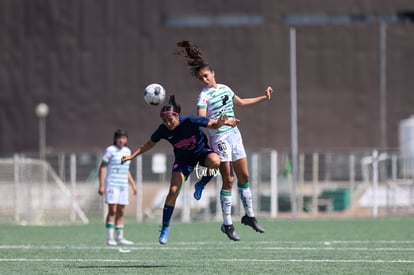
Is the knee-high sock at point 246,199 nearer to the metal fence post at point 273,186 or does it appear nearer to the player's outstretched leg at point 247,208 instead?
the player's outstretched leg at point 247,208

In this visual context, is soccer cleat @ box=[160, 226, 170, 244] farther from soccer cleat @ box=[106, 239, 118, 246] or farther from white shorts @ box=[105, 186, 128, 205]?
white shorts @ box=[105, 186, 128, 205]

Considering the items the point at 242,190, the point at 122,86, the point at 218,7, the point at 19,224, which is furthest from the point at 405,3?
the point at 242,190

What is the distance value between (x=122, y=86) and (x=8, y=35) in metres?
6.38

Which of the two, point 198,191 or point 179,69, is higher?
point 179,69

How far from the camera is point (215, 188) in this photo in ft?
112

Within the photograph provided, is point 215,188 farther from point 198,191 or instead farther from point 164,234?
point 164,234

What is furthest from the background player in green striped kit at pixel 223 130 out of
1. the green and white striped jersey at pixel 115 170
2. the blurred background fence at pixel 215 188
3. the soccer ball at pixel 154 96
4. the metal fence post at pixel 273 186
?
the metal fence post at pixel 273 186

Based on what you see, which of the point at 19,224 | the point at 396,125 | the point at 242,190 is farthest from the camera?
the point at 396,125

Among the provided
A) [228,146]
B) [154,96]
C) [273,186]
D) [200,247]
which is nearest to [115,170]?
[200,247]

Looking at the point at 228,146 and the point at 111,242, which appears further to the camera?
the point at 111,242

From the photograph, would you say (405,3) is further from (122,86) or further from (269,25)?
(122,86)

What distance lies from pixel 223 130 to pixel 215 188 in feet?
63.3

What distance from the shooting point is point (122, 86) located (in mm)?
53500

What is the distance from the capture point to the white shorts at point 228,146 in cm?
1471
